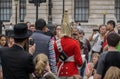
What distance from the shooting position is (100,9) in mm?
50844

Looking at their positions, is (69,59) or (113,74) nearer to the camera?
(113,74)

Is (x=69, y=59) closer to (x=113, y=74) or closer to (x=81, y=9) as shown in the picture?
(x=113, y=74)

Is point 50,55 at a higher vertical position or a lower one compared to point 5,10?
higher

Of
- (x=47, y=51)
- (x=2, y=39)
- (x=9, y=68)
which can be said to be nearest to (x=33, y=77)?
(x=9, y=68)

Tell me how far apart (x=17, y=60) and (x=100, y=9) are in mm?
41558

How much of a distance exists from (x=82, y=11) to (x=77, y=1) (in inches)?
38.8

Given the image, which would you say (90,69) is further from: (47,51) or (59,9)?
(59,9)

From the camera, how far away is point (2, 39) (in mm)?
16172

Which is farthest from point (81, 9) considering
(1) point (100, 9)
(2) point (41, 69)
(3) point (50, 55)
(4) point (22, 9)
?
(2) point (41, 69)

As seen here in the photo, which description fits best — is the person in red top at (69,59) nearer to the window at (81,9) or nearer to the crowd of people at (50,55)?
the crowd of people at (50,55)

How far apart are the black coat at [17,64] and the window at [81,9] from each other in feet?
135

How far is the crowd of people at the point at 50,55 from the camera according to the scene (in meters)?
9.60

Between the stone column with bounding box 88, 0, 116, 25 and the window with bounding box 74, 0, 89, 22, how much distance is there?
40 cm

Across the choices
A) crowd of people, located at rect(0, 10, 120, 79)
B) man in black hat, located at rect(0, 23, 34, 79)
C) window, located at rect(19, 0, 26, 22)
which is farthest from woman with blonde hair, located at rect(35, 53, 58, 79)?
window, located at rect(19, 0, 26, 22)
